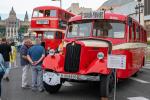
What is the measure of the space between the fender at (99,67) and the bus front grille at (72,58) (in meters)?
0.44

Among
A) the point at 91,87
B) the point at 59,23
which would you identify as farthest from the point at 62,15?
the point at 91,87

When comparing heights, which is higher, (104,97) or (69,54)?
(69,54)

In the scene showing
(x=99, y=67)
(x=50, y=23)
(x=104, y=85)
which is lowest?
(x=104, y=85)

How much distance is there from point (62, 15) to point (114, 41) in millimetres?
20982

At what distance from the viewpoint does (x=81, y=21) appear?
595 inches

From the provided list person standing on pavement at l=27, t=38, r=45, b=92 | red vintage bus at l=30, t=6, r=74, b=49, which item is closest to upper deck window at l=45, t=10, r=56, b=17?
red vintage bus at l=30, t=6, r=74, b=49

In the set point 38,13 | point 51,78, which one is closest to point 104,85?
point 51,78

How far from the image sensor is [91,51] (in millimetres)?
13219

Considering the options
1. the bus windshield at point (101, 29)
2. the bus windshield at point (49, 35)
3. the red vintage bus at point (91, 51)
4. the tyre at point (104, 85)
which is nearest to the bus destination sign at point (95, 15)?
the red vintage bus at point (91, 51)

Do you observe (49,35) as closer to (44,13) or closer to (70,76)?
(44,13)

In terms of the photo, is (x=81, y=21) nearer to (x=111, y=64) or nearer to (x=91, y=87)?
(x=91, y=87)

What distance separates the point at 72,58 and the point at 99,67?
0.94m

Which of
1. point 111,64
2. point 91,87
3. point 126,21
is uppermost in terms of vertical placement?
point 126,21

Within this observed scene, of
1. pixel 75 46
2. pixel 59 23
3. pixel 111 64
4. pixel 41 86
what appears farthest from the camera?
pixel 59 23
